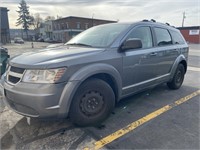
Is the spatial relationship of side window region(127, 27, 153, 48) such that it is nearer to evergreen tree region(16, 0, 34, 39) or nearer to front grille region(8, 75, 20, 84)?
front grille region(8, 75, 20, 84)

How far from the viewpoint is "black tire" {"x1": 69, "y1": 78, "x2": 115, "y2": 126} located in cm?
282

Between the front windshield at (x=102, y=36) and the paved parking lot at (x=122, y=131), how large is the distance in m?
1.39

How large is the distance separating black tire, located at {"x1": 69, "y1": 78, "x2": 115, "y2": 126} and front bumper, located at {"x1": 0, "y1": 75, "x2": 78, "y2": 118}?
0.62ft

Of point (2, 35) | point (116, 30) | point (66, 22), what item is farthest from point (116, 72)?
point (66, 22)

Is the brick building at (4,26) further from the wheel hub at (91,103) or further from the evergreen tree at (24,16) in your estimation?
the wheel hub at (91,103)

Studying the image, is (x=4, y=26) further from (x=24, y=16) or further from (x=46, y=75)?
(x=46, y=75)

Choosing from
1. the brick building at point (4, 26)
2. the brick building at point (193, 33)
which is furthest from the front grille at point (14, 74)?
the brick building at point (4, 26)

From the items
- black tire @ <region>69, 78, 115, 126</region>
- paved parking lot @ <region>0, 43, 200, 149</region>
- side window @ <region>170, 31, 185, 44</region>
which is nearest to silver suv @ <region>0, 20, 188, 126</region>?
black tire @ <region>69, 78, 115, 126</region>

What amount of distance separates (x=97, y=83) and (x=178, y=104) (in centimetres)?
216

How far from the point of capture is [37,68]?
8.27 ft

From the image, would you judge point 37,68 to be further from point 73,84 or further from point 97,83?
point 97,83

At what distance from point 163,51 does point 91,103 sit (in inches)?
89.1

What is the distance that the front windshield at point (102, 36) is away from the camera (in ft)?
11.4

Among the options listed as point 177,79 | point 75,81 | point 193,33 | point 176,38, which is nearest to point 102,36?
point 75,81
